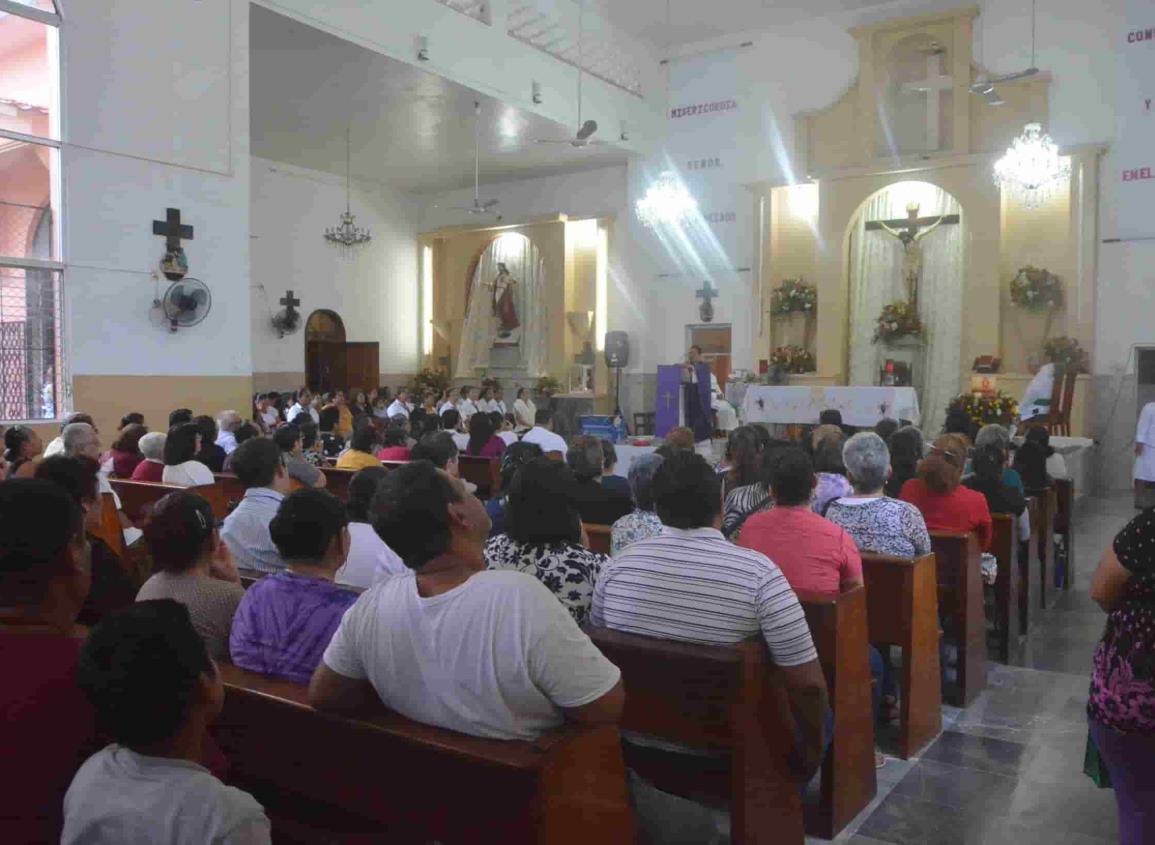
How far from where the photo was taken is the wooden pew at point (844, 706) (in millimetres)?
2723

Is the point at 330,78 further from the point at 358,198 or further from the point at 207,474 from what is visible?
the point at 207,474

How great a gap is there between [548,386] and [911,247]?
6174mm

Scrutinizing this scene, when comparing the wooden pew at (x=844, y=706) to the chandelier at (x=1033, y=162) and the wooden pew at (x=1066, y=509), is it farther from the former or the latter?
the chandelier at (x=1033, y=162)

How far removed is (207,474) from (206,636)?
315 centimetres

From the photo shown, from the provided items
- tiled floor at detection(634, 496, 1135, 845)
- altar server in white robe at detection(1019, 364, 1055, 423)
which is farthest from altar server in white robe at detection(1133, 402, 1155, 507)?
tiled floor at detection(634, 496, 1135, 845)

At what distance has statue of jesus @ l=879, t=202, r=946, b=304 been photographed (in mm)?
12727

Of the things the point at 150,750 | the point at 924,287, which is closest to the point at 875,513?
the point at 150,750

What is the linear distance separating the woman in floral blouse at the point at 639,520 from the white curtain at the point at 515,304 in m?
12.9

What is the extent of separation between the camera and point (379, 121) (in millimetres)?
13125

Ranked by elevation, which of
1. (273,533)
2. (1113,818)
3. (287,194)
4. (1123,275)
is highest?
(287,194)

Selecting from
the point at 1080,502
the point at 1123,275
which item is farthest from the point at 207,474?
the point at 1123,275

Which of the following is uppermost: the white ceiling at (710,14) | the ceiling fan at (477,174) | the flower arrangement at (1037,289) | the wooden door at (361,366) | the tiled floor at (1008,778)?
the white ceiling at (710,14)

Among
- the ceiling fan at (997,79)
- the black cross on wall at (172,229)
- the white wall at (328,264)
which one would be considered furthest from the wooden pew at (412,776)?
the white wall at (328,264)

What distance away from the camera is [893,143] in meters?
13.1
